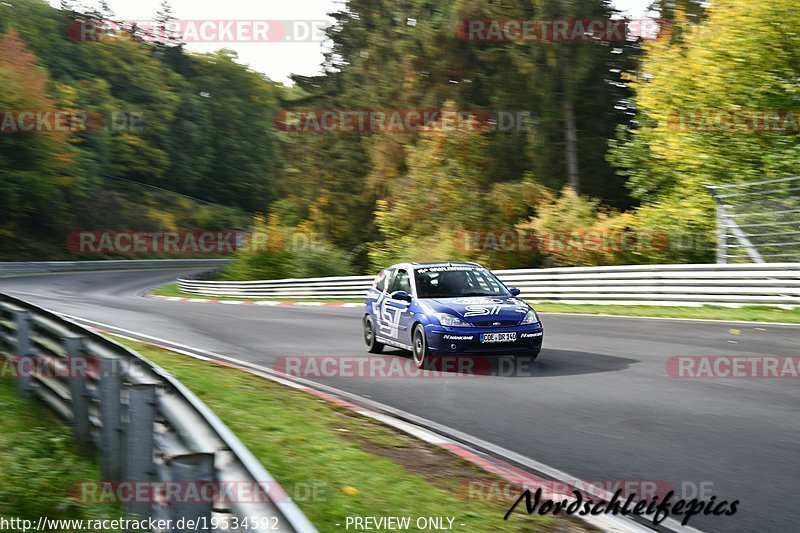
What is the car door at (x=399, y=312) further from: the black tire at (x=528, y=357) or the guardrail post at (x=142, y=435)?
the guardrail post at (x=142, y=435)

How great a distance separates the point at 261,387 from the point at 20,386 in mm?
2698

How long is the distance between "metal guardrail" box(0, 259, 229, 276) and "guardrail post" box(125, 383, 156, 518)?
46114 millimetres

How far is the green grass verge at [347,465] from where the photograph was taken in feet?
18.4

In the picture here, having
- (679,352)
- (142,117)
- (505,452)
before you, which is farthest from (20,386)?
(142,117)

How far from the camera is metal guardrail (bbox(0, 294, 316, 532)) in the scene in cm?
371

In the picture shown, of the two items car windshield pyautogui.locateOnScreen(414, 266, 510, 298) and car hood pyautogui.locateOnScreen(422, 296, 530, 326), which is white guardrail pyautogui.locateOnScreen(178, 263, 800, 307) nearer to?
car windshield pyautogui.locateOnScreen(414, 266, 510, 298)

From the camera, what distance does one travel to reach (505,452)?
7.33 m

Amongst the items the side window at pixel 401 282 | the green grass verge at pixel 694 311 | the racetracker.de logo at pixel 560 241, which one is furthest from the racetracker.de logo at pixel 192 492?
the racetracker.de logo at pixel 560 241

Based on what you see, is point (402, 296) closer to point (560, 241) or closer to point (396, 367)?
point (396, 367)

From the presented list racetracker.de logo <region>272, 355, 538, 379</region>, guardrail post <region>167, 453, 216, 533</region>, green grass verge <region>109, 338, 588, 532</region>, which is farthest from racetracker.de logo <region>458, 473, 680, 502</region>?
racetracker.de logo <region>272, 355, 538, 379</region>

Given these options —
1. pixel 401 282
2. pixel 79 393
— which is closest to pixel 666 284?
pixel 401 282

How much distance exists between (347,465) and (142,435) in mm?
2173

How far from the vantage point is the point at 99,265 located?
2291 inches

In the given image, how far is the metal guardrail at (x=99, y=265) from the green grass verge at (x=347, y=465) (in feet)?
139
